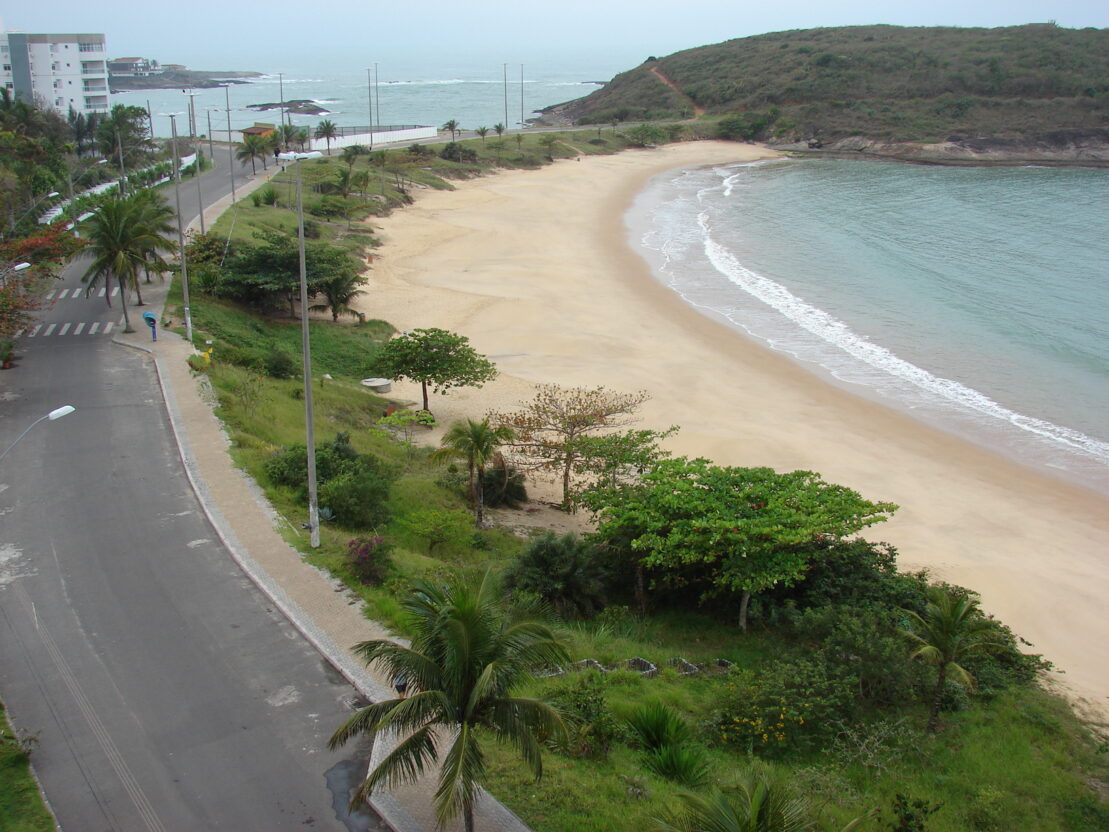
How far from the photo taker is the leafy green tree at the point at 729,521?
1591 cm

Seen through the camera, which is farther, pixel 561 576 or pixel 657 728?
pixel 561 576

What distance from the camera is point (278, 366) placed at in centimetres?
2991

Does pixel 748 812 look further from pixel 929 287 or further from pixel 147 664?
pixel 929 287

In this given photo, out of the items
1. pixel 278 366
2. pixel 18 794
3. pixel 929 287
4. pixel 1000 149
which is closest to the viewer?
pixel 18 794

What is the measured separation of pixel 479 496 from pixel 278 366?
37.7ft

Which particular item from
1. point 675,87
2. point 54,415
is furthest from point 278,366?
point 675,87

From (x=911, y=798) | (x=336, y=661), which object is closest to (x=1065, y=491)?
(x=911, y=798)

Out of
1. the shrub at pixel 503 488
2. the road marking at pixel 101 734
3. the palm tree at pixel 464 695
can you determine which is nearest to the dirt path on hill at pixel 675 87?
the shrub at pixel 503 488

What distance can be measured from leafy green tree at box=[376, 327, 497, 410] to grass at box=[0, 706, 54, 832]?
56.1 ft

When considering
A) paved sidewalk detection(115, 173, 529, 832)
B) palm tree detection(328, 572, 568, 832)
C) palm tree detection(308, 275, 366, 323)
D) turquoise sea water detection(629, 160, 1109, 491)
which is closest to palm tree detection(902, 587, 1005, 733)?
palm tree detection(328, 572, 568, 832)

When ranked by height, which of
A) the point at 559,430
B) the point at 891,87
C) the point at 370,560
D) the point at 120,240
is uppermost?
the point at 891,87

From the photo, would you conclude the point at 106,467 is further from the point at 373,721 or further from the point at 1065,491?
the point at 1065,491

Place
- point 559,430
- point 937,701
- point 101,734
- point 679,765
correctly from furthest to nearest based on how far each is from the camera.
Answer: point 559,430
point 937,701
point 101,734
point 679,765

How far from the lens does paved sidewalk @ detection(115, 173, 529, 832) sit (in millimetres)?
10836
